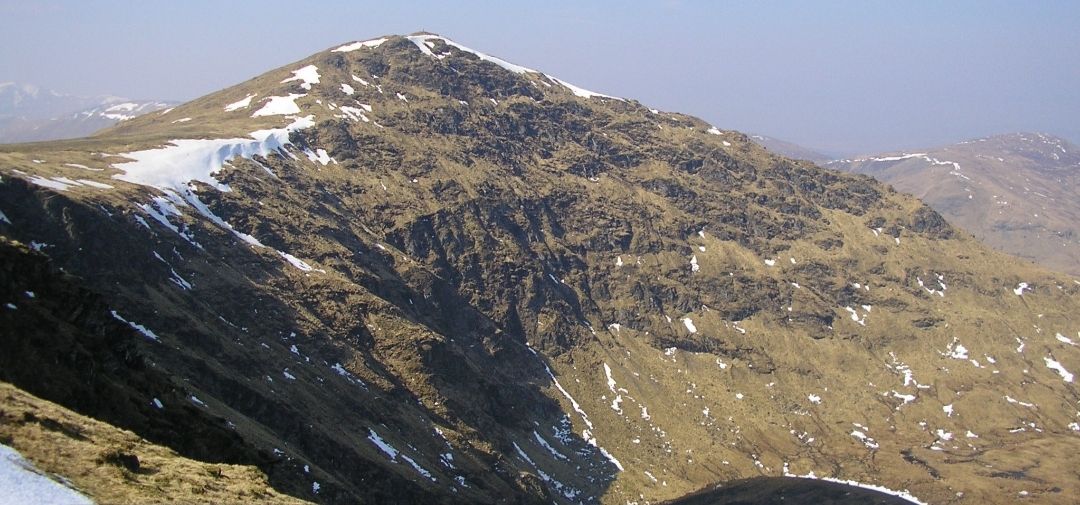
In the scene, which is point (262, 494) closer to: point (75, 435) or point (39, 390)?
point (75, 435)

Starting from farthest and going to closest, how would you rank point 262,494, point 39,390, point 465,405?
point 465,405, point 39,390, point 262,494

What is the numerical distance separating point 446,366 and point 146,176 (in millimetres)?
89264

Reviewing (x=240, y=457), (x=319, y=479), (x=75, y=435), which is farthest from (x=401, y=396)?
(x=75, y=435)

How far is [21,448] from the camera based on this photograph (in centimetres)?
3128

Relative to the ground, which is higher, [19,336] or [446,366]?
[19,336]

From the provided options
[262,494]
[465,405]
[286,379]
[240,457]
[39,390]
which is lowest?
[465,405]

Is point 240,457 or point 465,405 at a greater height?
point 240,457

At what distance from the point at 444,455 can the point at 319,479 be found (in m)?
62.3

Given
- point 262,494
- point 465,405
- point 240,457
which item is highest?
point 262,494

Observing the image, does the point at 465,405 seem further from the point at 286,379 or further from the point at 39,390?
the point at 39,390

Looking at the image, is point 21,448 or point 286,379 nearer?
point 21,448

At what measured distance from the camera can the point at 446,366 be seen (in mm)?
199125

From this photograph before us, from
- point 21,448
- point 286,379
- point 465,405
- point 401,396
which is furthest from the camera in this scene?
point 465,405

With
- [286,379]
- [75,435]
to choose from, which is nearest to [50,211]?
[286,379]
